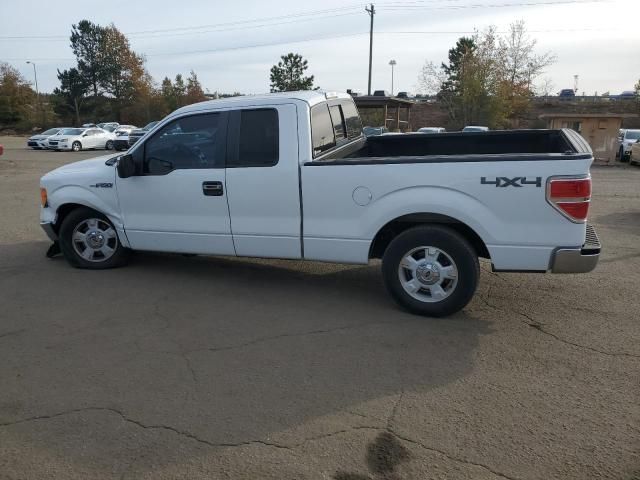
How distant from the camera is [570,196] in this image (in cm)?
413

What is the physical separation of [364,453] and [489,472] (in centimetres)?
65

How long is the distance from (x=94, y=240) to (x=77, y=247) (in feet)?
0.85

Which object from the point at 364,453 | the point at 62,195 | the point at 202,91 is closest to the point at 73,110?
the point at 202,91

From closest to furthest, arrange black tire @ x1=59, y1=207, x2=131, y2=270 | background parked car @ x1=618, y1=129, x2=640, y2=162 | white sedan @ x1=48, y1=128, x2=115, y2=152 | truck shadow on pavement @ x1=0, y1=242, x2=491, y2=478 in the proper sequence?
1. truck shadow on pavement @ x1=0, y1=242, x2=491, y2=478
2. black tire @ x1=59, y1=207, x2=131, y2=270
3. background parked car @ x1=618, y1=129, x2=640, y2=162
4. white sedan @ x1=48, y1=128, x2=115, y2=152

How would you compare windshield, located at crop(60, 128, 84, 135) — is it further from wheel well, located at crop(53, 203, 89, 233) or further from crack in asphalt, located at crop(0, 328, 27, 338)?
crack in asphalt, located at crop(0, 328, 27, 338)

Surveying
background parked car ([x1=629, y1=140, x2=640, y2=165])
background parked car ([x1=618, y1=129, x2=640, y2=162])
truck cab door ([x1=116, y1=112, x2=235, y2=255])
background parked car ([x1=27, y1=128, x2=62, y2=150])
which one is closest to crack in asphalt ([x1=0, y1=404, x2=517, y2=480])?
truck cab door ([x1=116, y1=112, x2=235, y2=255])

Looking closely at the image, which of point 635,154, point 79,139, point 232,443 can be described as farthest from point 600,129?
point 79,139

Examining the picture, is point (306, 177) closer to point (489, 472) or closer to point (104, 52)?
point (489, 472)

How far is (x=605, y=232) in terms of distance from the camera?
27.8ft

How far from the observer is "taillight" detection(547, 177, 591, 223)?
4.09 m

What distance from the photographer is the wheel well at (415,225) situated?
4648 mm

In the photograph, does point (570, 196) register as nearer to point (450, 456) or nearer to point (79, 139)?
point (450, 456)

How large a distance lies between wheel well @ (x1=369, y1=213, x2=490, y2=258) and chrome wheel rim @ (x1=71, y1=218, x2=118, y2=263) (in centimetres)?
320

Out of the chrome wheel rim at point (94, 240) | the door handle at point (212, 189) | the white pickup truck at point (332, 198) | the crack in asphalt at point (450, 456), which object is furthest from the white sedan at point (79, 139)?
the crack in asphalt at point (450, 456)
